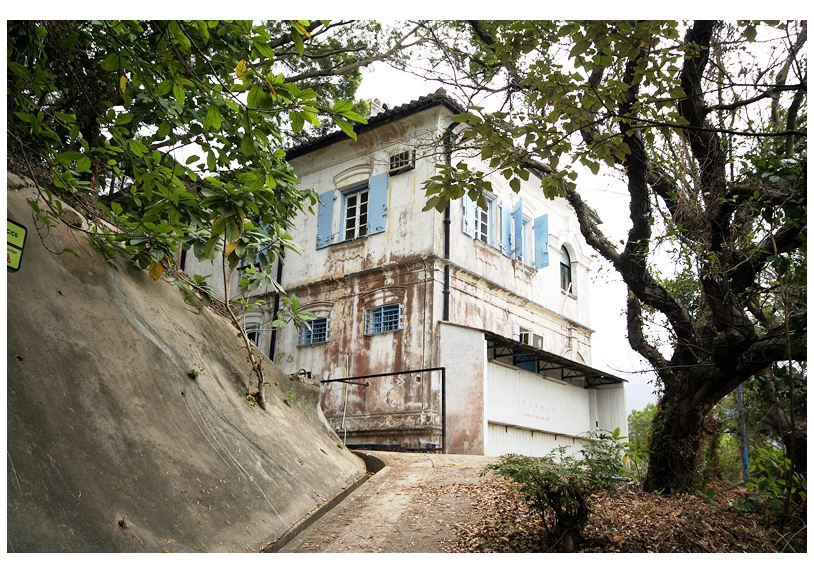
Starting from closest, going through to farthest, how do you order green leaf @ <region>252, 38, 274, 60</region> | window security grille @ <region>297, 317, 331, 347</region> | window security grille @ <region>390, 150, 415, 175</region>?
green leaf @ <region>252, 38, 274, 60</region> → window security grille @ <region>390, 150, 415, 175</region> → window security grille @ <region>297, 317, 331, 347</region>

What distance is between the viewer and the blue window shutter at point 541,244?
15.8 m

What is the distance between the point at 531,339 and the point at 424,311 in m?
3.71

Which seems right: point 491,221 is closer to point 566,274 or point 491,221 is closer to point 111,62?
point 566,274

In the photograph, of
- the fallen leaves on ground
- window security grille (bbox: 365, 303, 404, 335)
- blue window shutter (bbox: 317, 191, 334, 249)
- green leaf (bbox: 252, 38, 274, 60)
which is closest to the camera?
green leaf (bbox: 252, 38, 274, 60)

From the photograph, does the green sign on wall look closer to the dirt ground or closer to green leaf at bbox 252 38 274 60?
green leaf at bbox 252 38 274 60

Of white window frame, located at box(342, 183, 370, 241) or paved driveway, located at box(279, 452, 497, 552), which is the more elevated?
white window frame, located at box(342, 183, 370, 241)

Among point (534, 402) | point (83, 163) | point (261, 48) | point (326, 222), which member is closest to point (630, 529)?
point (261, 48)

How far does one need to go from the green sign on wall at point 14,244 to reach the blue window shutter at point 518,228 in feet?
39.0

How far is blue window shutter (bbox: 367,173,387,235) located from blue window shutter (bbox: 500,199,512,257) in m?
2.95

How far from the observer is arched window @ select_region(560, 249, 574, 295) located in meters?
17.7

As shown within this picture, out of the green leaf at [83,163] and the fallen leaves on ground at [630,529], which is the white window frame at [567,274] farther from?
the green leaf at [83,163]

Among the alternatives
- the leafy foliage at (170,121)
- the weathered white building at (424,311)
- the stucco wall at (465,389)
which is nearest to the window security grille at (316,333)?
the weathered white building at (424,311)

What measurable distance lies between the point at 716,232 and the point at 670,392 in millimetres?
2125

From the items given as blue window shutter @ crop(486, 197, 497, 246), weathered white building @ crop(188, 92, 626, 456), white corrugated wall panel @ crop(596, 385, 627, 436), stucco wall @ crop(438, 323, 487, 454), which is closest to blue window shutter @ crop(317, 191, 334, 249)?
weathered white building @ crop(188, 92, 626, 456)
